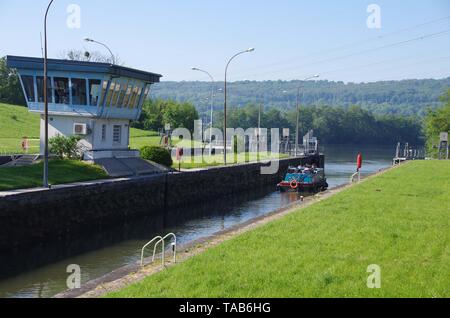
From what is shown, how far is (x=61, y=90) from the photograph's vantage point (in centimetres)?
4022

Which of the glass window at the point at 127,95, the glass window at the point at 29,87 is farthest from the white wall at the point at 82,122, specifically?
the glass window at the point at 127,95

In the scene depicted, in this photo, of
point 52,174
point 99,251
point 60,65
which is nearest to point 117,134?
point 60,65

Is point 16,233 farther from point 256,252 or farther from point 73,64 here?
point 73,64

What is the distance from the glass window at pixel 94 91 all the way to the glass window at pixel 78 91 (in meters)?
0.37

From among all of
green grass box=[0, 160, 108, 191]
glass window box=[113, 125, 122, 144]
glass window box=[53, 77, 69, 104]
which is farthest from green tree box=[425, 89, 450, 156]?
green grass box=[0, 160, 108, 191]

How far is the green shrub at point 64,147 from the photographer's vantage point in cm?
3906

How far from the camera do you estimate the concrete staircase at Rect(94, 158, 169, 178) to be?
127 ft

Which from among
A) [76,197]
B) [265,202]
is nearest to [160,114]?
[265,202]

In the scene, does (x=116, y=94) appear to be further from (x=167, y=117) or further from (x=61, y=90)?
(x=167, y=117)

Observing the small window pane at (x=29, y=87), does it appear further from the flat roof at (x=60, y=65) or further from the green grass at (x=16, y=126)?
the green grass at (x=16, y=126)

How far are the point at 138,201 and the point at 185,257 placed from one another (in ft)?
64.7

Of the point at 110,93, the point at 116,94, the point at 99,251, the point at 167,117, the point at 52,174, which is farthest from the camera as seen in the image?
the point at 167,117

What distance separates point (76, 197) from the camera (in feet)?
96.2

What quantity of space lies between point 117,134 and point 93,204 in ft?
45.4
